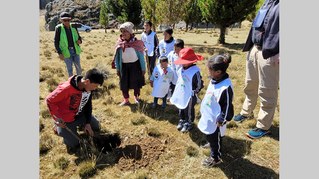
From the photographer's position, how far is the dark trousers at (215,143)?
14.1 feet

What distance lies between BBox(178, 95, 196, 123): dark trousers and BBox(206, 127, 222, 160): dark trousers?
1.03m

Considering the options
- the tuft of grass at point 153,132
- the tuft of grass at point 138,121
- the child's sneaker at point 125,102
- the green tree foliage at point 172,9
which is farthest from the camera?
the green tree foliage at point 172,9

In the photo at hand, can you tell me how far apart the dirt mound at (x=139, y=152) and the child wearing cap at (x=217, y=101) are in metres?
1.10

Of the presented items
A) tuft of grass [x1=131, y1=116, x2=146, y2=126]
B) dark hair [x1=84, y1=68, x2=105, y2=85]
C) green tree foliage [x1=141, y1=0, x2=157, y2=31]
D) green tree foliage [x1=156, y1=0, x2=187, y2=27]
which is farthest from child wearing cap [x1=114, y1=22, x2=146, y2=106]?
green tree foliage [x1=141, y1=0, x2=157, y2=31]

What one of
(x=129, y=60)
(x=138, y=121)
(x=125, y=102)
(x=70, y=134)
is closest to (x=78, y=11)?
(x=125, y=102)

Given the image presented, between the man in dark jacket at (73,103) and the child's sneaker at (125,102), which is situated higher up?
the man in dark jacket at (73,103)

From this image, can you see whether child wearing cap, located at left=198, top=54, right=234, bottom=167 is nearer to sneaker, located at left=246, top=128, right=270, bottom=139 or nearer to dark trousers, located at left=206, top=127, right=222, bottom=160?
dark trousers, located at left=206, top=127, right=222, bottom=160

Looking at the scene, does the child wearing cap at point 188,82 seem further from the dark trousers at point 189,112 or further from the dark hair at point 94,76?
the dark hair at point 94,76

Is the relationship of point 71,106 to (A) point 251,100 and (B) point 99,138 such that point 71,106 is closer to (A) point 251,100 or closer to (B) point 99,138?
(B) point 99,138

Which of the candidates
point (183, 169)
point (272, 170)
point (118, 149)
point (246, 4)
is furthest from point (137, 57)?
point (246, 4)

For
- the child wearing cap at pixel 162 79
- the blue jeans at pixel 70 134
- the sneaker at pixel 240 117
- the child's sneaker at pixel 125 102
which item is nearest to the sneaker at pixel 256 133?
the sneaker at pixel 240 117

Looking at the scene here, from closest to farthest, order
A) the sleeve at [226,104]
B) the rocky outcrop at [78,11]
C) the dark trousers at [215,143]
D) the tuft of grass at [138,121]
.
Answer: the sleeve at [226,104]
the dark trousers at [215,143]
the tuft of grass at [138,121]
the rocky outcrop at [78,11]

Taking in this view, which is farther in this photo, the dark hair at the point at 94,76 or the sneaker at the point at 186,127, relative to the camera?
the sneaker at the point at 186,127

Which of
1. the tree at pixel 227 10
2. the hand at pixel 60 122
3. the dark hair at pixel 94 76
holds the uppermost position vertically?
the tree at pixel 227 10
